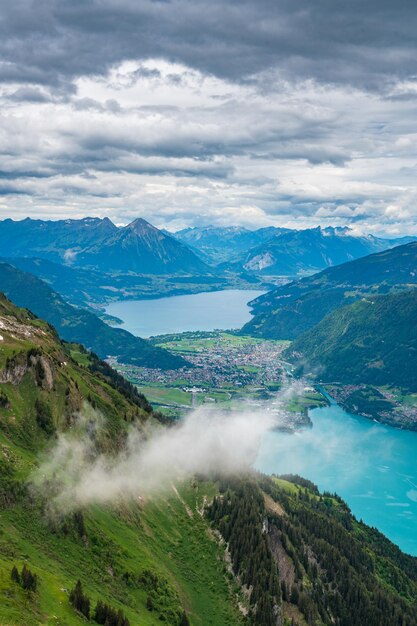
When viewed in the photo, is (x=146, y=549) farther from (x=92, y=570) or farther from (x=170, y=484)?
(x=170, y=484)

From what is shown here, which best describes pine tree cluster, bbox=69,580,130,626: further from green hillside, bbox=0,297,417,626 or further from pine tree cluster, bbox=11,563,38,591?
pine tree cluster, bbox=11,563,38,591

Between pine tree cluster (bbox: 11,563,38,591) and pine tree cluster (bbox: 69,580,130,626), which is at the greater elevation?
pine tree cluster (bbox: 11,563,38,591)

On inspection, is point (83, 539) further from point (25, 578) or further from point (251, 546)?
point (251, 546)

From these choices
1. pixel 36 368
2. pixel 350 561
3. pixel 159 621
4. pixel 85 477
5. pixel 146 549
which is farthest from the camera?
pixel 350 561

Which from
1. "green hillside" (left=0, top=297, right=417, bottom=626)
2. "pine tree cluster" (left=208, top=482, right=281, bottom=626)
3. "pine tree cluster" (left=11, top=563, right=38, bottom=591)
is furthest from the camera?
"pine tree cluster" (left=208, top=482, right=281, bottom=626)

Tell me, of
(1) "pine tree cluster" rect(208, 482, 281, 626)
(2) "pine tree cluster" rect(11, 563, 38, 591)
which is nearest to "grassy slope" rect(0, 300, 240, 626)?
(2) "pine tree cluster" rect(11, 563, 38, 591)

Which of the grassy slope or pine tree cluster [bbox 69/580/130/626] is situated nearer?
pine tree cluster [bbox 69/580/130/626]

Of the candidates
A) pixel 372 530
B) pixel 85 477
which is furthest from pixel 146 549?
pixel 372 530

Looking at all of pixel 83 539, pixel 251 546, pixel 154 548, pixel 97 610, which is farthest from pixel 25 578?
pixel 251 546

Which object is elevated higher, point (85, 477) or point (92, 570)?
point (85, 477)
